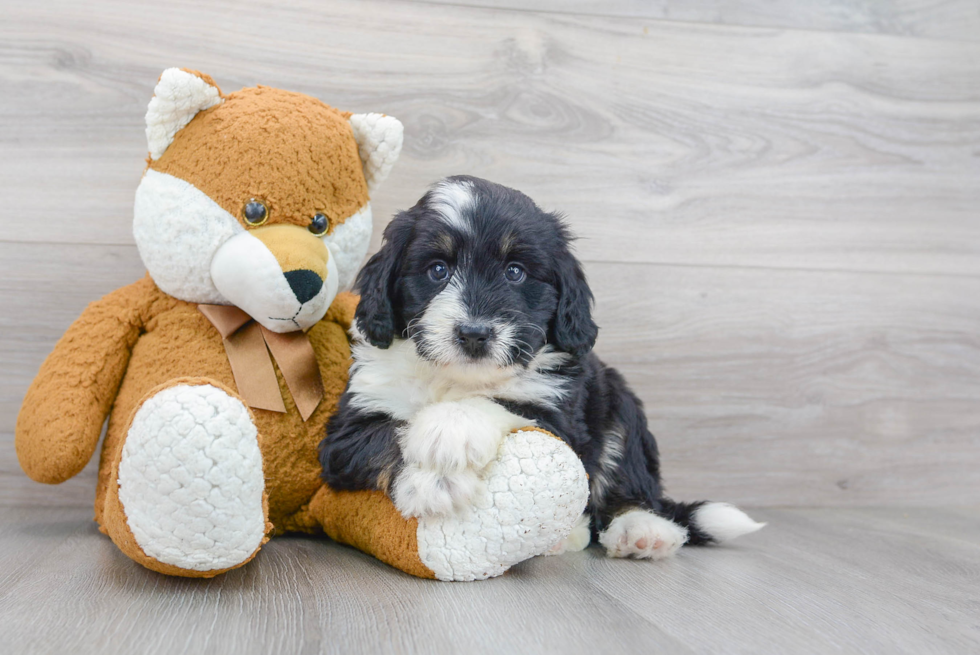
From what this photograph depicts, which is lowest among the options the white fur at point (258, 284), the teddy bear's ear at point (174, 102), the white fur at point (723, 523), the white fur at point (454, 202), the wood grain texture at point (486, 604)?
the white fur at point (723, 523)

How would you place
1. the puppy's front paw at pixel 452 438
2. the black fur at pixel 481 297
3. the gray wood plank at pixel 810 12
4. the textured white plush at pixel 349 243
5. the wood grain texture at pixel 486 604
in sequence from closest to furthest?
the wood grain texture at pixel 486 604, the puppy's front paw at pixel 452 438, the black fur at pixel 481 297, the textured white plush at pixel 349 243, the gray wood plank at pixel 810 12

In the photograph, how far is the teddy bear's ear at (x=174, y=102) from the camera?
5.16 ft

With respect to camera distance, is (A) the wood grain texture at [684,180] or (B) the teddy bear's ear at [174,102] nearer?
(B) the teddy bear's ear at [174,102]

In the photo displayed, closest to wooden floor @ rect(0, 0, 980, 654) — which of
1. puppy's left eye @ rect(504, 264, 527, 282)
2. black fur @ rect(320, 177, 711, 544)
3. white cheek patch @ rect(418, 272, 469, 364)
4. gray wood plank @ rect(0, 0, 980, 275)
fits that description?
gray wood plank @ rect(0, 0, 980, 275)

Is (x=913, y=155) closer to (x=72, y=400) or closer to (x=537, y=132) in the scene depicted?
(x=537, y=132)

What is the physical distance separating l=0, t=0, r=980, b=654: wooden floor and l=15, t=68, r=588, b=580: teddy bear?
0.19 metres

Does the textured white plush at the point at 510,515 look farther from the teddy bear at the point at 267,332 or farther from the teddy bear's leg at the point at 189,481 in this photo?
the teddy bear's leg at the point at 189,481

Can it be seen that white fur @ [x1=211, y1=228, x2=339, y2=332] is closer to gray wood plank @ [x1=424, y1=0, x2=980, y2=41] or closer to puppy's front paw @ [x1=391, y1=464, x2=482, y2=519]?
puppy's front paw @ [x1=391, y1=464, x2=482, y2=519]

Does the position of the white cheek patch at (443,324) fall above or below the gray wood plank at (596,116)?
below

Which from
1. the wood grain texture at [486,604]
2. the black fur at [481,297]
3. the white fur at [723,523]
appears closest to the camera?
the wood grain texture at [486,604]

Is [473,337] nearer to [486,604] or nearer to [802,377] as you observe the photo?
[486,604]

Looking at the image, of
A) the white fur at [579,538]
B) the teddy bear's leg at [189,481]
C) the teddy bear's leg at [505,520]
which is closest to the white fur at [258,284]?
the teddy bear's leg at [189,481]

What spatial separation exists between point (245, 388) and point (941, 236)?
2282mm

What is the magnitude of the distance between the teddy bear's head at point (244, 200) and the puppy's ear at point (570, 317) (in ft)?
1.65
